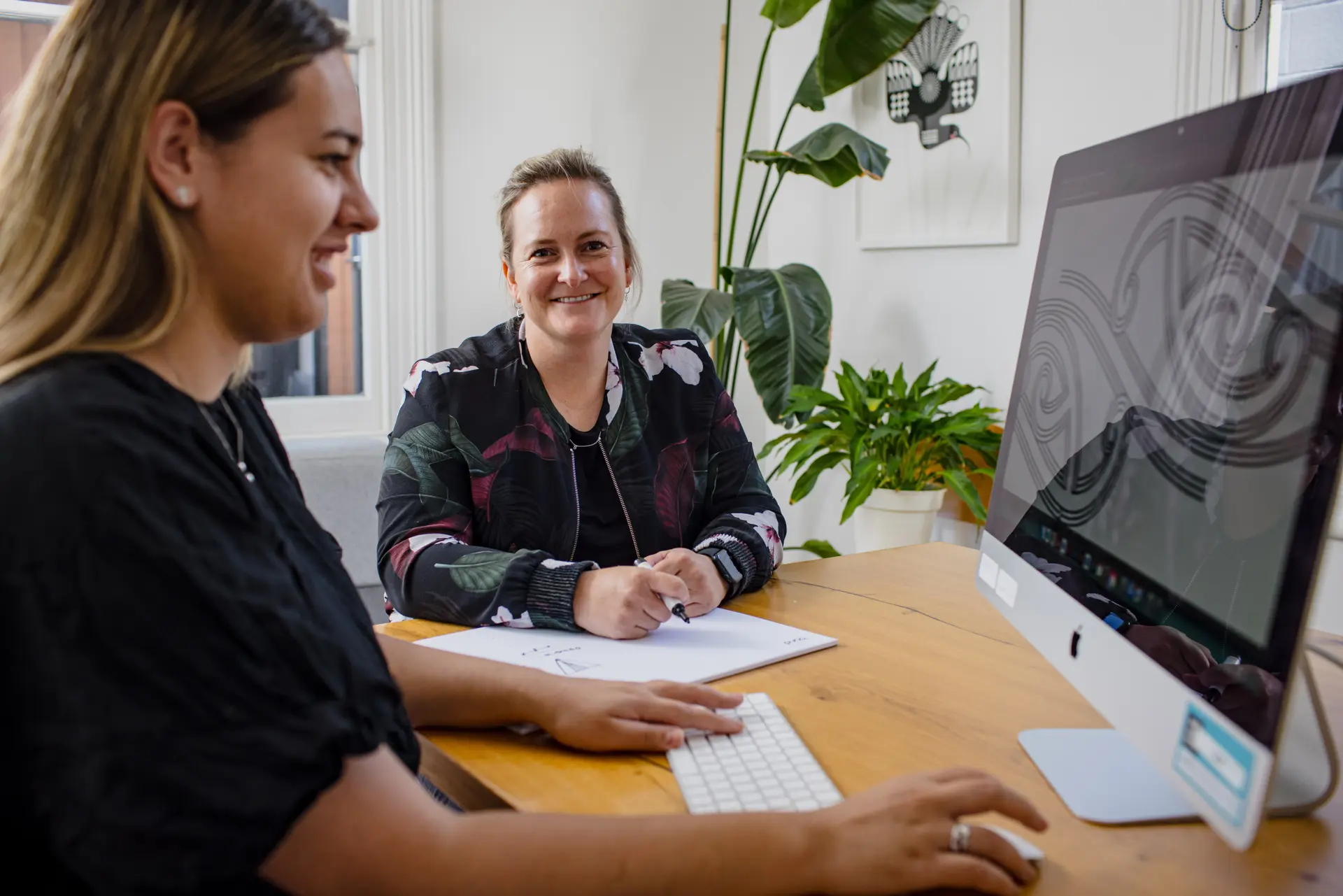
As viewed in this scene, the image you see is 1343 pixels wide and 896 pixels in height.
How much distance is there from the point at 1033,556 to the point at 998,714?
156 mm

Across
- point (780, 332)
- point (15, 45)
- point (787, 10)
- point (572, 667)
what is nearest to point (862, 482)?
point (780, 332)

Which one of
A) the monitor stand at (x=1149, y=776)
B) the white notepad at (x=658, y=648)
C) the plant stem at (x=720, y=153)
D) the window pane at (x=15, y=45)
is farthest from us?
the plant stem at (x=720, y=153)

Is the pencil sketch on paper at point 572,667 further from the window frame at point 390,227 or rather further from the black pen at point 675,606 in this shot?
the window frame at point 390,227

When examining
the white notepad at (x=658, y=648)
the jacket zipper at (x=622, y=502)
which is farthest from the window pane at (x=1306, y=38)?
the white notepad at (x=658, y=648)

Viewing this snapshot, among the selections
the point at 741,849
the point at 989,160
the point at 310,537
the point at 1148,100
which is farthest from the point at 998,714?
the point at 989,160

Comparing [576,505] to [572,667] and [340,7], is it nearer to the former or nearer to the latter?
[572,667]

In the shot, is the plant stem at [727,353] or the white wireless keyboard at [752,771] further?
the plant stem at [727,353]

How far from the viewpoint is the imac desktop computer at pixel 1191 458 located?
593mm

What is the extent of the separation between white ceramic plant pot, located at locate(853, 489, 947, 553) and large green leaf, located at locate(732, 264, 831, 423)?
1.16 feet

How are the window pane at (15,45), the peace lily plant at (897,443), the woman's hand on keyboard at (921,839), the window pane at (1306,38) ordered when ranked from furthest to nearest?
the window pane at (15,45) < the peace lily plant at (897,443) < the window pane at (1306,38) < the woman's hand on keyboard at (921,839)

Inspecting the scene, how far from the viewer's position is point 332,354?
10.5ft

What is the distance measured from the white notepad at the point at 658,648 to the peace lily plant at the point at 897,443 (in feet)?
4.58

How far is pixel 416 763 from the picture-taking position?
2.79 ft

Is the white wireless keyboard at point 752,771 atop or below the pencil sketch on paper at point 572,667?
atop
